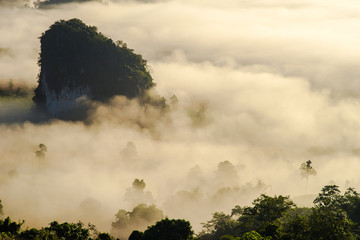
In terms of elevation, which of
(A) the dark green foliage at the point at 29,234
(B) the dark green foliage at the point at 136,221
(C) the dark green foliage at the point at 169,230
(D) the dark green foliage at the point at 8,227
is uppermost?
(B) the dark green foliage at the point at 136,221

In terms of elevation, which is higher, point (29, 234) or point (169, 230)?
point (169, 230)

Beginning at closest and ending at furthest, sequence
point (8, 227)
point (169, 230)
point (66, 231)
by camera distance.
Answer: point (8, 227), point (66, 231), point (169, 230)

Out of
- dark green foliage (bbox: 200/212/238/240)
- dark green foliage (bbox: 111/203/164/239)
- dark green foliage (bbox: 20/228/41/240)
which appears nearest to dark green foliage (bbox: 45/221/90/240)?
dark green foliage (bbox: 20/228/41/240)

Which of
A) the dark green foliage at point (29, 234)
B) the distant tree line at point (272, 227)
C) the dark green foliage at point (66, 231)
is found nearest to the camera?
the distant tree line at point (272, 227)

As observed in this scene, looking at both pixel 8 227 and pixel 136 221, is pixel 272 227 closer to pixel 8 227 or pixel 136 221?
pixel 8 227

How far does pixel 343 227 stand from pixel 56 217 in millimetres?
147184

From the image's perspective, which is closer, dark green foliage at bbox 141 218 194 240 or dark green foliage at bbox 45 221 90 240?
dark green foliage at bbox 45 221 90 240

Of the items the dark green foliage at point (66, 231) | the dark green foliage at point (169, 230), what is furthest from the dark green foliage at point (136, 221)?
the dark green foliage at point (66, 231)

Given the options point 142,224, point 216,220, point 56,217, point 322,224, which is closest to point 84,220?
point 56,217

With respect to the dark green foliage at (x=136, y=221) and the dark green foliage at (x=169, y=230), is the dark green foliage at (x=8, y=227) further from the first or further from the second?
the dark green foliage at (x=136, y=221)

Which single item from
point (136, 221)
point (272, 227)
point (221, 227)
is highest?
point (136, 221)

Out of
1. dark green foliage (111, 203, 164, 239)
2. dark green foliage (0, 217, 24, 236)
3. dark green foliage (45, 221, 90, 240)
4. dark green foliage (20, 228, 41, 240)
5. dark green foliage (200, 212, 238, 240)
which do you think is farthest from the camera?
dark green foliage (111, 203, 164, 239)

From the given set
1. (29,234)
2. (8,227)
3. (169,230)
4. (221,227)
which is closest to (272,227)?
(169,230)

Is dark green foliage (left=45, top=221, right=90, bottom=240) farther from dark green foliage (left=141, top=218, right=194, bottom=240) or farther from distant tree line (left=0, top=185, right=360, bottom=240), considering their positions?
dark green foliage (left=141, top=218, right=194, bottom=240)
